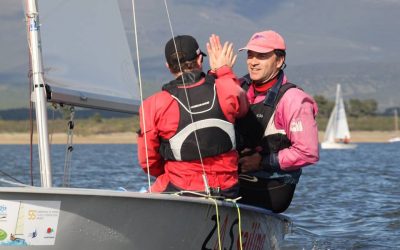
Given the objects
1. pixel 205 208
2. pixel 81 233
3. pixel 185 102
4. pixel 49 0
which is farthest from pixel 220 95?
pixel 49 0

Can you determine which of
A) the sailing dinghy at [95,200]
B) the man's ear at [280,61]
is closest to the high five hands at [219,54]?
the man's ear at [280,61]

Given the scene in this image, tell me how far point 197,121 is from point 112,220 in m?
0.79

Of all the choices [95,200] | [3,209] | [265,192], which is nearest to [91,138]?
[265,192]

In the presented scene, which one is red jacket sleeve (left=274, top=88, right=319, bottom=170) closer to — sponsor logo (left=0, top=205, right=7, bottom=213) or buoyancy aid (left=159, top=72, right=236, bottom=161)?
buoyancy aid (left=159, top=72, right=236, bottom=161)

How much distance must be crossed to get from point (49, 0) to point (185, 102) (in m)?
1.47

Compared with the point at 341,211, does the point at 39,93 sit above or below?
above

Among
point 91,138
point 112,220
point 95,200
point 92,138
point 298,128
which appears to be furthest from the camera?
point 92,138

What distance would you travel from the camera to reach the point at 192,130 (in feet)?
18.8

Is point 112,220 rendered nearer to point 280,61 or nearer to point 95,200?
point 95,200

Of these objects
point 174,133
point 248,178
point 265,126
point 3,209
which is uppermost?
point 265,126

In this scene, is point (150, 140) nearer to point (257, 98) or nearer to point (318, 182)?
point (257, 98)

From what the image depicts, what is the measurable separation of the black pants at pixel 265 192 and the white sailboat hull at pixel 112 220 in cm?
66

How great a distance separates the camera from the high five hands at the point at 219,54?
19.4 ft

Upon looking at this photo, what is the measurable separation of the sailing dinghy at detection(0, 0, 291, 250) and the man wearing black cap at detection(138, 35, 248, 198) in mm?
235
